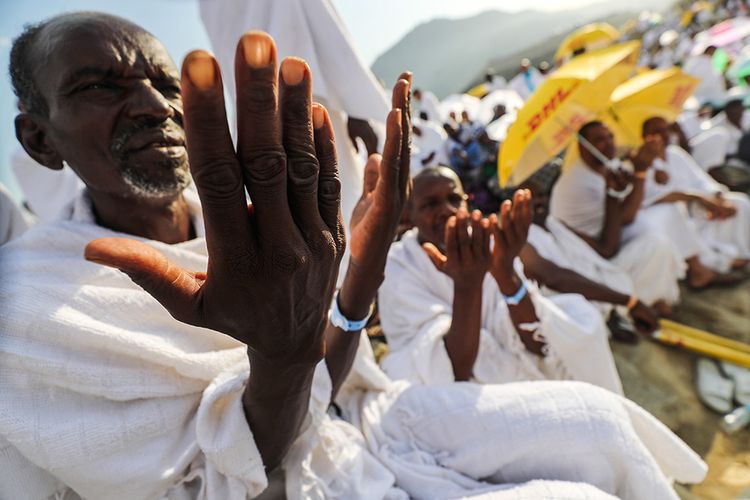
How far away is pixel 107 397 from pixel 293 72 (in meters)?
0.79

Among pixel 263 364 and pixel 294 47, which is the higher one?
pixel 294 47

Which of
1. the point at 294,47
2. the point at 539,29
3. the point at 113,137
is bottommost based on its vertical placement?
the point at 539,29

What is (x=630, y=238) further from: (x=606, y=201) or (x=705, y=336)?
(x=705, y=336)

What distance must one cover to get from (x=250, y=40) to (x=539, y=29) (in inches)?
2142

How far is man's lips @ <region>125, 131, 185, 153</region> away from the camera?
102cm

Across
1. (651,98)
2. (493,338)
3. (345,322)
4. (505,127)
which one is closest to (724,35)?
(651,98)

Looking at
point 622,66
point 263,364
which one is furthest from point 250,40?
point 622,66

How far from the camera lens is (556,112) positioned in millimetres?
2623

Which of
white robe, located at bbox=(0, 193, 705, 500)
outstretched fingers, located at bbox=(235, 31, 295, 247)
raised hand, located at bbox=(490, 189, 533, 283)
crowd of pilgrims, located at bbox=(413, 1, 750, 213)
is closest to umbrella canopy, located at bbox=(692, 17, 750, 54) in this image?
crowd of pilgrims, located at bbox=(413, 1, 750, 213)

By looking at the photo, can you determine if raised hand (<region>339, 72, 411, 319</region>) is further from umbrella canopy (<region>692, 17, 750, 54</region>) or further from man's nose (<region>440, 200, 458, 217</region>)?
umbrella canopy (<region>692, 17, 750, 54</region>)

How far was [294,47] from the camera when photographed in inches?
81.7

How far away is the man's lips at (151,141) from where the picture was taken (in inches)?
40.2

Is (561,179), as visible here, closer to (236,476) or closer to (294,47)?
(294,47)

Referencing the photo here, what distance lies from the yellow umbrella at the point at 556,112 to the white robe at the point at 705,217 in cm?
131
